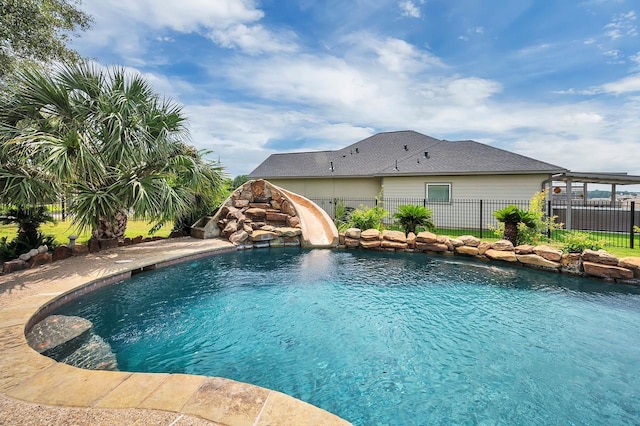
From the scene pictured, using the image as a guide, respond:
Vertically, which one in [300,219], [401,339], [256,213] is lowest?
[401,339]

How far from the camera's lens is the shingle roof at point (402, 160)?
1342cm

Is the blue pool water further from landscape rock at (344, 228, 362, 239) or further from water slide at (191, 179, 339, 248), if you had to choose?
water slide at (191, 179, 339, 248)

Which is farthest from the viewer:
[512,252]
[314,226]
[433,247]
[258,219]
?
[258,219]

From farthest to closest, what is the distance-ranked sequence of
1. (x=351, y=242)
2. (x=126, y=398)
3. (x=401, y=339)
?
(x=351, y=242), (x=401, y=339), (x=126, y=398)

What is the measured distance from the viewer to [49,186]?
654 centimetres

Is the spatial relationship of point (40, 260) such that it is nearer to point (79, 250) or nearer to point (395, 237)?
point (79, 250)

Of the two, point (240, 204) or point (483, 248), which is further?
point (240, 204)

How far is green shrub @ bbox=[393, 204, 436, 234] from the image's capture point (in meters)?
11.1

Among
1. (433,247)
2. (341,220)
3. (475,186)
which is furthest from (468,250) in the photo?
(341,220)

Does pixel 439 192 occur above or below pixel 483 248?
above

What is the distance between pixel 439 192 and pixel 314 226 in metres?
6.93

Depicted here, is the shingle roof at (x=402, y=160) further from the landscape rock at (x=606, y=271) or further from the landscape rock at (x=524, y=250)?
the landscape rock at (x=606, y=271)

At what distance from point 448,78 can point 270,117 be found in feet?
33.7

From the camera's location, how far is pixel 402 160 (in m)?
16.4
